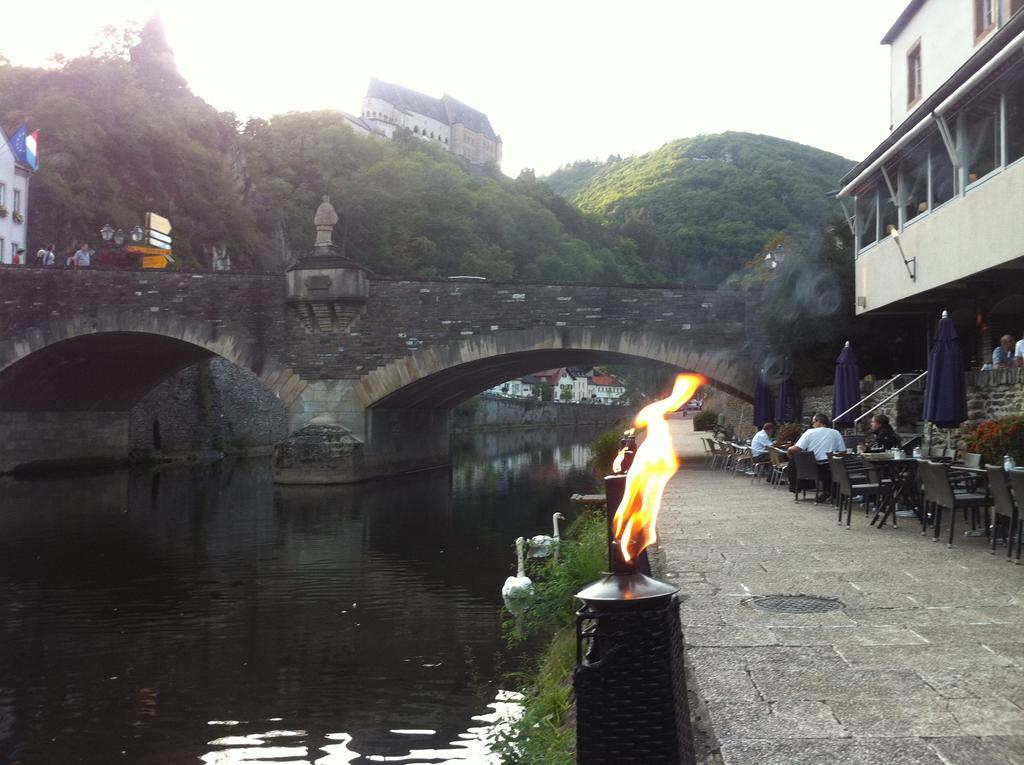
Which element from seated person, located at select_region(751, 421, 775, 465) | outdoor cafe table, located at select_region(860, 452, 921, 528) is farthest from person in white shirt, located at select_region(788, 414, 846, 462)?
seated person, located at select_region(751, 421, 775, 465)

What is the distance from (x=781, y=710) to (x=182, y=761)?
3211 millimetres

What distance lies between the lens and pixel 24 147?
102 feet

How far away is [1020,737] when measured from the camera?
316 cm

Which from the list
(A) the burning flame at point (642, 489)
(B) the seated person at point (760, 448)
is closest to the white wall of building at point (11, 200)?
(B) the seated person at point (760, 448)

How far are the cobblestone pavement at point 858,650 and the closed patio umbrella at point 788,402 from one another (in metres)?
11.7

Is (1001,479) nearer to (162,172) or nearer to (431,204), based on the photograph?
(162,172)

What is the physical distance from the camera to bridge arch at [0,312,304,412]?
909 inches

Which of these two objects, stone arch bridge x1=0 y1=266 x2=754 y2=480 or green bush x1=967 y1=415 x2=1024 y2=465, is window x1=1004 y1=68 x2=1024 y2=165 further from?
stone arch bridge x1=0 y1=266 x2=754 y2=480

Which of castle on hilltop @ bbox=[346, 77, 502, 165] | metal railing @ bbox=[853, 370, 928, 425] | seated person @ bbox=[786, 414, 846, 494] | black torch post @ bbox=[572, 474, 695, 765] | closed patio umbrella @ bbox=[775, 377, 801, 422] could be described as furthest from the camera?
castle on hilltop @ bbox=[346, 77, 502, 165]

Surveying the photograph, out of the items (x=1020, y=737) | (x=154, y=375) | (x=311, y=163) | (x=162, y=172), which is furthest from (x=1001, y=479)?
(x=311, y=163)

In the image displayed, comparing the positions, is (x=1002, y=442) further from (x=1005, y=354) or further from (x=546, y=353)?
(x=546, y=353)

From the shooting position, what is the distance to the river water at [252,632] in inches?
221

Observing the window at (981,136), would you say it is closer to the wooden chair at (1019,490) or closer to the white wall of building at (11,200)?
the wooden chair at (1019,490)

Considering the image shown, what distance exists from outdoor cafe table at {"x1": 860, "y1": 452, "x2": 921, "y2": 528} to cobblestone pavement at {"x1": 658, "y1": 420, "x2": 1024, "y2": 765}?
971mm
